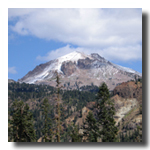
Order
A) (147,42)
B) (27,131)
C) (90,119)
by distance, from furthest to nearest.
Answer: (90,119) → (27,131) → (147,42)

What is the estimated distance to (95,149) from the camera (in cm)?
2005

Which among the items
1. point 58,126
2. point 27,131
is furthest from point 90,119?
point 58,126

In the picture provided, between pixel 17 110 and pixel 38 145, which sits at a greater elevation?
pixel 17 110
